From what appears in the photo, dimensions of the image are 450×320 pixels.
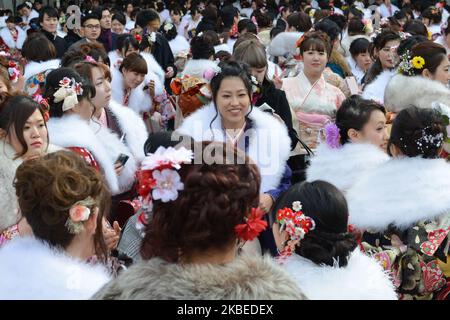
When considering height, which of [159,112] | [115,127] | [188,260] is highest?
[188,260]

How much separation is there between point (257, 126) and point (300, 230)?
1560mm

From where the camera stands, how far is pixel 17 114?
135 inches

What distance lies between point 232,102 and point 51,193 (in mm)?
1687

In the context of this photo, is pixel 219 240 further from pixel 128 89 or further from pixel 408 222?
pixel 128 89

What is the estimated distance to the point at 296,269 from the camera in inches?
93.4

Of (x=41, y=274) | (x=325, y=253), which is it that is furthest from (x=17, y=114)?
(x=325, y=253)

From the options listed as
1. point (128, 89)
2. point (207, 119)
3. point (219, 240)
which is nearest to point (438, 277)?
point (219, 240)

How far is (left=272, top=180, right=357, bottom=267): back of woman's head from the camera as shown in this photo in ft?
7.79

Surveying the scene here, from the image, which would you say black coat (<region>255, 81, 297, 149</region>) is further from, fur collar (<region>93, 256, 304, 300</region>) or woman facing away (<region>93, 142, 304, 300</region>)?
fur collar (<region>93, 256, 304, 300</region>)

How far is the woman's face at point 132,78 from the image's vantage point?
226 inches

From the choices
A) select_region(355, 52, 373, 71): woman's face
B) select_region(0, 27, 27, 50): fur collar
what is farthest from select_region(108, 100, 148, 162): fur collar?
select_region(0, 27, 27, 50): fur collar

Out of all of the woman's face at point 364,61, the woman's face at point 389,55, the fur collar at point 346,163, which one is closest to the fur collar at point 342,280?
the fur collar at point 346,163

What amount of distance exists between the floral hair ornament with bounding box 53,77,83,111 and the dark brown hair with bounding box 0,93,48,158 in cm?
34

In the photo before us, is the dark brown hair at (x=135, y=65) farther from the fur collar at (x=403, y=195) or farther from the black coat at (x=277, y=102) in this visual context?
the fur collar at (x=403, y=195)
